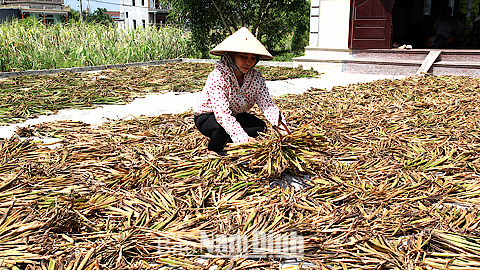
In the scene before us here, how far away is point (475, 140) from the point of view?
316 centimetres

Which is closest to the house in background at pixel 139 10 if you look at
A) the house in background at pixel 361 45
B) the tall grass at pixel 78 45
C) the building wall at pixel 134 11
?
the building wall at pixel 134 11

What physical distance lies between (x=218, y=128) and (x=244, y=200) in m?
0.76

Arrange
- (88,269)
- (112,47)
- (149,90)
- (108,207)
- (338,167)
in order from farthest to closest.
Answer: (112,47), (149,90), (338,167), (108,207), (88,269)

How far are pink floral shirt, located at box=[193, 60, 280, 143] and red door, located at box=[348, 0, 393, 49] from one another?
7.41 m

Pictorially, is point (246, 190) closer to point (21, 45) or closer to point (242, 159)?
point (242, 159)

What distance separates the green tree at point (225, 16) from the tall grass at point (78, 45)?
839 millimetres

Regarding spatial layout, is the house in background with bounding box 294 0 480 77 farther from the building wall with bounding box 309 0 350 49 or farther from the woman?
the woman

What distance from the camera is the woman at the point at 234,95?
2566 mm

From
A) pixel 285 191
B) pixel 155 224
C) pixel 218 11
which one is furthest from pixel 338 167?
pixel 218 11

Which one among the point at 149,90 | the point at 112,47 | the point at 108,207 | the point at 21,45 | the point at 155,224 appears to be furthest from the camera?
the point at 112,47

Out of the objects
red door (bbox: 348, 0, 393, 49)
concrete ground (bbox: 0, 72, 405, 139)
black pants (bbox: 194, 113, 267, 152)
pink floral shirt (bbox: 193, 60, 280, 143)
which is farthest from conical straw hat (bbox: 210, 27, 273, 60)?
red door (bbox: 348, 0, 393, 49)

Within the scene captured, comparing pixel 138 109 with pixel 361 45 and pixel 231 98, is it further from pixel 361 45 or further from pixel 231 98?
pixel 361 45

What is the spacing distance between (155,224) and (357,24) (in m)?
8.76

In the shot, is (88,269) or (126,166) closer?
(88,269)
